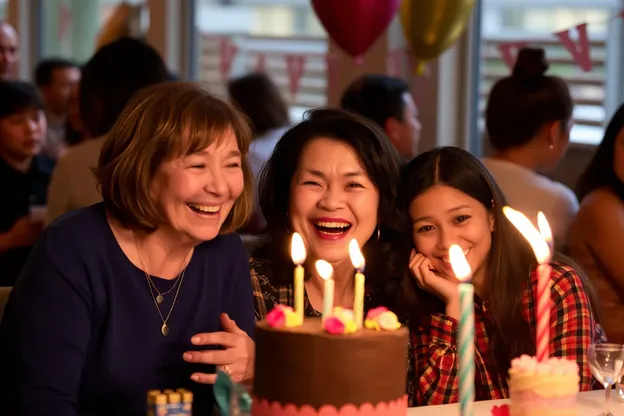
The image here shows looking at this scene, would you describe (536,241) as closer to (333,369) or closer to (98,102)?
(333,369)

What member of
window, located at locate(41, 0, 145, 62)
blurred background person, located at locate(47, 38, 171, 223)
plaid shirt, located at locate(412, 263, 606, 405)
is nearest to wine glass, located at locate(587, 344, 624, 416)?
plaid shirt, located at locate(412, 263, 606, 405)

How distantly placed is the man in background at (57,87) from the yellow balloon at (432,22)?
3.16 meters

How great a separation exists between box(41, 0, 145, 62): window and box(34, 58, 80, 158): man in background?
3.28 ft

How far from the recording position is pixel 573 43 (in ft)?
15.6

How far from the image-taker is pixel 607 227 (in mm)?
3484

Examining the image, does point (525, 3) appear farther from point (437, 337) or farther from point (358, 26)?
point (437, 337)

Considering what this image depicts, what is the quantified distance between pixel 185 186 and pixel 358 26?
2.54 m

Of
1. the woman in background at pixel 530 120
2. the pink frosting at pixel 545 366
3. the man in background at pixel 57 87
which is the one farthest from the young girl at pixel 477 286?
the man in background at pixel 57 87

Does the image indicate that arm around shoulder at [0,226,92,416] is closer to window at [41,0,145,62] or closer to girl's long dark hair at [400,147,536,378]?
girl's long dark hair at [400,147,536,378]

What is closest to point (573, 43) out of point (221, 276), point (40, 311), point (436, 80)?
point (436, 80)

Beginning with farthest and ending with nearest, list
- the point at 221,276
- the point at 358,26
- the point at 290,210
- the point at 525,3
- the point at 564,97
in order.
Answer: the point at 525,3 → the point at 358,26 → the point at 564,97 → the point at 290,210 → the point at 221,276

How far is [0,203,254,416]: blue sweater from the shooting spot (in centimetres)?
208

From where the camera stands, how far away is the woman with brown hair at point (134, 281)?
82.2 inches

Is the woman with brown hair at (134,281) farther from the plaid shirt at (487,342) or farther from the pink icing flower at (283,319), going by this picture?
the pink icing flower at (283,319)
